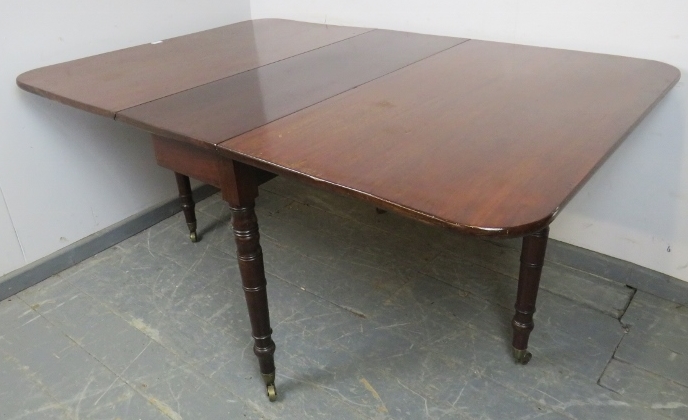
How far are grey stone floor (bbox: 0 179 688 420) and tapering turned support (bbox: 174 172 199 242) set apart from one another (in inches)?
2.7

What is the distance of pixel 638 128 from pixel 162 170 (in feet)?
5.44

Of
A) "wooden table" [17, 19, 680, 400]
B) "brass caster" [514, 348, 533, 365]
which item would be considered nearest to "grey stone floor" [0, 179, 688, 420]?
"brass caster" [514, 348, 533, 365]

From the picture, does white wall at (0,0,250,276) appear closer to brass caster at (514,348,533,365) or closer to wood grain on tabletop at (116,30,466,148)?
wood grain on tabletop at (116,30,466,148)

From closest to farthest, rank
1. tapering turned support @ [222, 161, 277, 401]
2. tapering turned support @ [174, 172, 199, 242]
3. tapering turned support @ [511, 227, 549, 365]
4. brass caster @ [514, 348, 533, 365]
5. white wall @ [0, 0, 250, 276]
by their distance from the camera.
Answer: tapering turned support @ [222, 161, 277, 401] → tapering turned support @ [511, 227, 549, 365] → brass caster @ [514, 348, 533, 365] → white wall @ [0, 0, 250, 276] → tapering turned support @ [174, 172, 199, 242]

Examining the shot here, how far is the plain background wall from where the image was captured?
1581 mm

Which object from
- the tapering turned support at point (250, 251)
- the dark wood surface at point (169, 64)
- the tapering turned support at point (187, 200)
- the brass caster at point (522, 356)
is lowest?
the brass caster at point (522, 356)

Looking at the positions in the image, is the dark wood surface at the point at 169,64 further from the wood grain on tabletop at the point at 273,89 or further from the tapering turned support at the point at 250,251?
the tapering turned support at the point at 250,251

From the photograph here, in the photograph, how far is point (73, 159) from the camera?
6.47 feet

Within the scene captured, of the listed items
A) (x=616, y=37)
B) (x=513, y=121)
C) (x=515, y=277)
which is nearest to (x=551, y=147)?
(x=513, y=121)

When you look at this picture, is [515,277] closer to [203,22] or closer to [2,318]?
[203,22]

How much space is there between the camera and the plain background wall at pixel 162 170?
1.58 m

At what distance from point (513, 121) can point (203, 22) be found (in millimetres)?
1480

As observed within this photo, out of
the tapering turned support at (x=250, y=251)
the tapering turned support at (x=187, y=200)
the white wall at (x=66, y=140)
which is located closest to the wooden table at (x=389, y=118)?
the tapering turned support at (x=250, y=251)

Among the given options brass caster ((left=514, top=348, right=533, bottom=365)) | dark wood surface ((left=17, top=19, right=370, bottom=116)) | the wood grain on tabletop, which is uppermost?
the wood grain on tabletop
